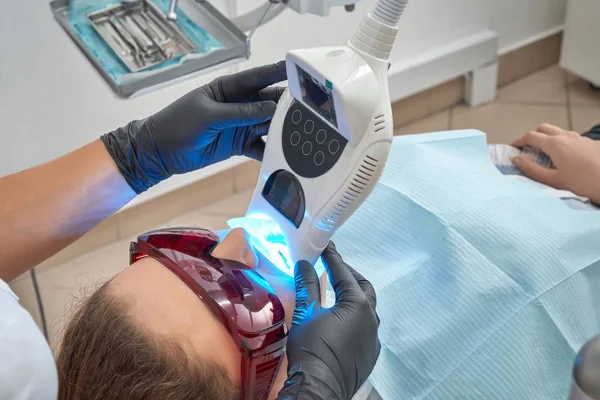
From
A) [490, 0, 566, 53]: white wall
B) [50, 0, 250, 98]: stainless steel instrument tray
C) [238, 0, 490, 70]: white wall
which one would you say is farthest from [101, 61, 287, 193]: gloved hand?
[490, 0, 566, 53]: white wall

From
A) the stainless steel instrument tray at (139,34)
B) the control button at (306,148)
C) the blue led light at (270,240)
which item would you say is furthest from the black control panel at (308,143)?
the stainless steel instrument tray at (139,34)

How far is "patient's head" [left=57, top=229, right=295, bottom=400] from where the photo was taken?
0.86 metres

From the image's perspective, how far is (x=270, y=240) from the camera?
1.02 m

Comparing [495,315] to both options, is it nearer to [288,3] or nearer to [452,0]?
[288,3]

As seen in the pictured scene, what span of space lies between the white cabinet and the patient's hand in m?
1.25

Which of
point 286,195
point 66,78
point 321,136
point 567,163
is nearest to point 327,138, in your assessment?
point 321,136

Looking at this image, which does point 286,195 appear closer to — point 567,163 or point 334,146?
point 334,146

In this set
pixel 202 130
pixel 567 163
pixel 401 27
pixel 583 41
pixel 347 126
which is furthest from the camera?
pixel 583 41

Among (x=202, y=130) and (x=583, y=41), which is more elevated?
(x=202, y=130)

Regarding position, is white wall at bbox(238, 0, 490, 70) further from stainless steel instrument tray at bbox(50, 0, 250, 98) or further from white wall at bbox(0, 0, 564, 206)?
stainless steel instrument tray at bbox(50, 0, 250, 98)

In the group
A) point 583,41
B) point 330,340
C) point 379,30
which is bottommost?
point 583,41

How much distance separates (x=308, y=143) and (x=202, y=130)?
29 cm

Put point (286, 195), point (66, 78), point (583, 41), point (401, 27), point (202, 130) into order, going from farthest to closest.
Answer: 1. point (583, 41)
2. point (401, 27)
3. point (66, 78)
4. point (202, 130)
5. point (286, 195)

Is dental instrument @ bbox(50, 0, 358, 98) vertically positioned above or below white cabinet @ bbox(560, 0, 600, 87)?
above
